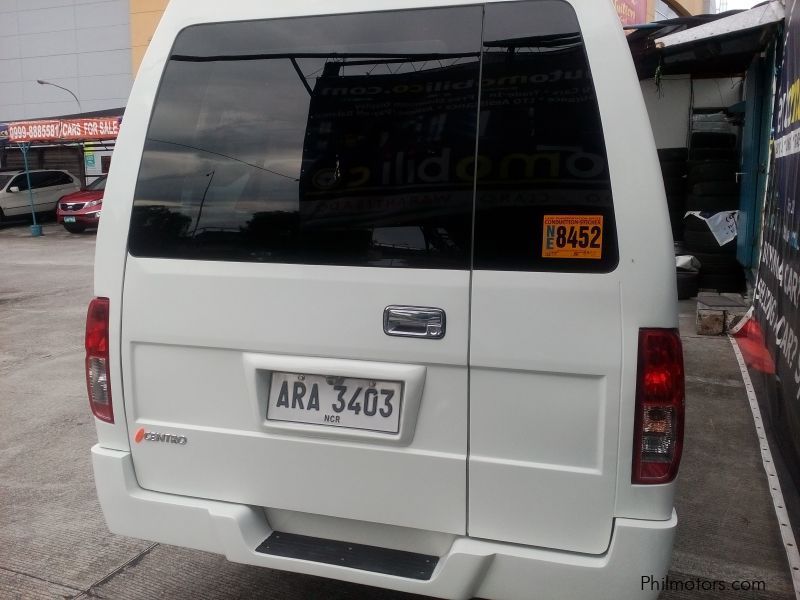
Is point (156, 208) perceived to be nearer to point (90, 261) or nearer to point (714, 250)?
point (714, 250)

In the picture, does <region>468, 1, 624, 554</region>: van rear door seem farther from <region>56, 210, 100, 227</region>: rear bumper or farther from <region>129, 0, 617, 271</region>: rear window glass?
<region>56, 210, 100, 227</region>: rear bumper

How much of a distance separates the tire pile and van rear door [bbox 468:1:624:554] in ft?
21.4

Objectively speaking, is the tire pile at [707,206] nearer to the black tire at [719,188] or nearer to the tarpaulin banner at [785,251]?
the black tire at [719,188]

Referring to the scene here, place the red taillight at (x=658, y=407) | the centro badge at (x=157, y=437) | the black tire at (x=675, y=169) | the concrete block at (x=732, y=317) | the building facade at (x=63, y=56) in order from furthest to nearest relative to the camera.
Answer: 1. the building facade at (x=63, y=56)
2. the black tire at (x=675, y=169)
3. the concrete block at (x=732, y=317)
4. the centro badge at (x=157, y=437)
5. the red taillight at (x=658, y=407)

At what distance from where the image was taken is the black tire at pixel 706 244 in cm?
828

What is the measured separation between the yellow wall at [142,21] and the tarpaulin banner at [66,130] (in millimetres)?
5942

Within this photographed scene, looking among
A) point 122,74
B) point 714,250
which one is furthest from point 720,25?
point 122,74

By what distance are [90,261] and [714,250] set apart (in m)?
11.6

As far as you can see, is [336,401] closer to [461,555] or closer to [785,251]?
[461,555]

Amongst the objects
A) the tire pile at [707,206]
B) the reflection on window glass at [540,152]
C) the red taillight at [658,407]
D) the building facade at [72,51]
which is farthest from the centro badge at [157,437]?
the building facade at [72,51]

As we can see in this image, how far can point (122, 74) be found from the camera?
1044 inches

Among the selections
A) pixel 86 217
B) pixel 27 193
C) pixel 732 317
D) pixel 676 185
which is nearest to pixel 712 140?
pixel 676 185

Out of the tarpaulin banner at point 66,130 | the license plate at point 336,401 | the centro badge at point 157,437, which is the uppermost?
the tarpaulin banner at point 66,130

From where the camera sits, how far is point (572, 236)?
212 centimetres
